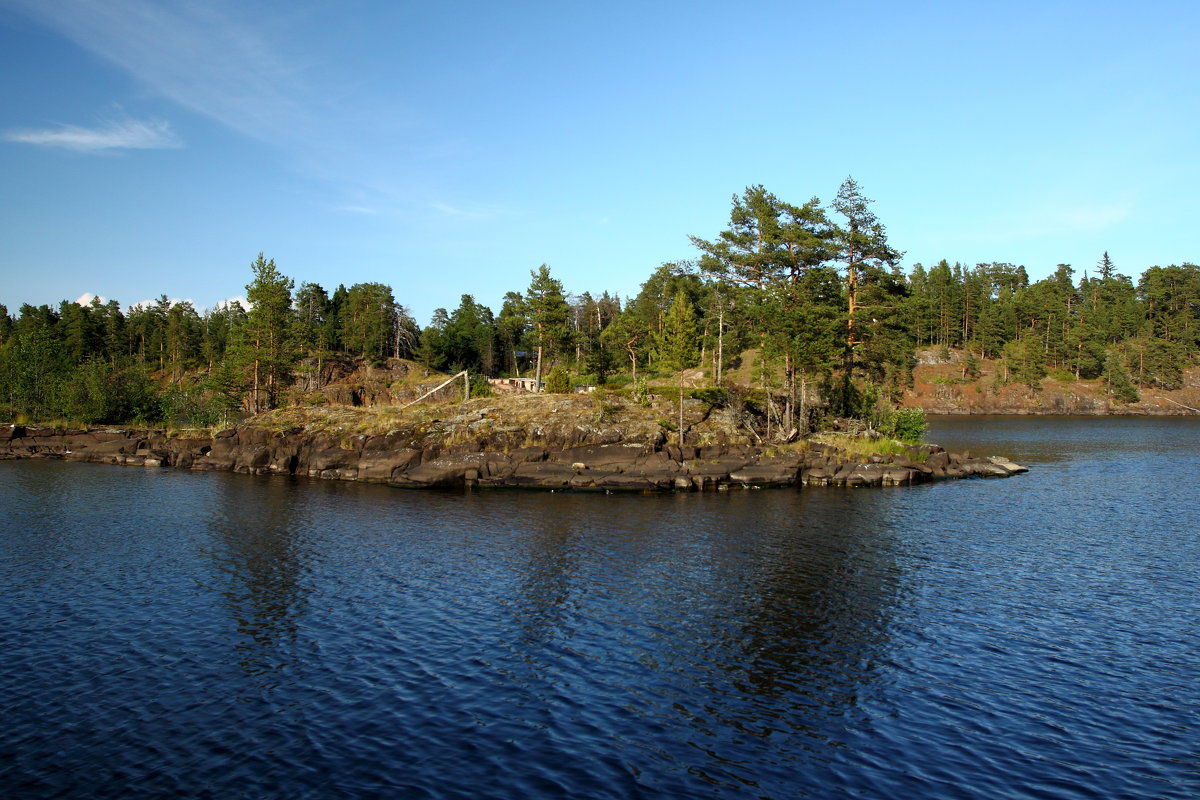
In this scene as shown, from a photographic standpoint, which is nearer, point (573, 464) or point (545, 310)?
point (573, 464)

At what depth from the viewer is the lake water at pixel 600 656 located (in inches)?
647

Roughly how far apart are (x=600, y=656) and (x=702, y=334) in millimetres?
83309

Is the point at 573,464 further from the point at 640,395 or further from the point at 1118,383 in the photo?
the point at 1118,383

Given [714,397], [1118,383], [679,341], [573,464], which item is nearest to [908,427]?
[714,397]

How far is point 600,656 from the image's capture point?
2289 centimetres

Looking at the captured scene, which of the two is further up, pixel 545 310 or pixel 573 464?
pixel 545 310

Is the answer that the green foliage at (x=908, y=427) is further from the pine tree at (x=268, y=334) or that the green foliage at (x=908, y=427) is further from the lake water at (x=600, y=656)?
the pine tree at (x=268, y=334)

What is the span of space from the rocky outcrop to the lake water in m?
12.7

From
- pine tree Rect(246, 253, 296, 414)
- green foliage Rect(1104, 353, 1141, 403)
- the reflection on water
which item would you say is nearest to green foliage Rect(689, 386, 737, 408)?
the reflection on water

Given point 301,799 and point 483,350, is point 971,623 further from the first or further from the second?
point 483,350

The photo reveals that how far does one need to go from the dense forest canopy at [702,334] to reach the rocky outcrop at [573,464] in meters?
9.54

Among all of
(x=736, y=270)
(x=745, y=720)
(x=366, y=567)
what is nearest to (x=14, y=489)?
(x=366, y=567)

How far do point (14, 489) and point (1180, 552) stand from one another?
7214cm

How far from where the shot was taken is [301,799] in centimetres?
1512
